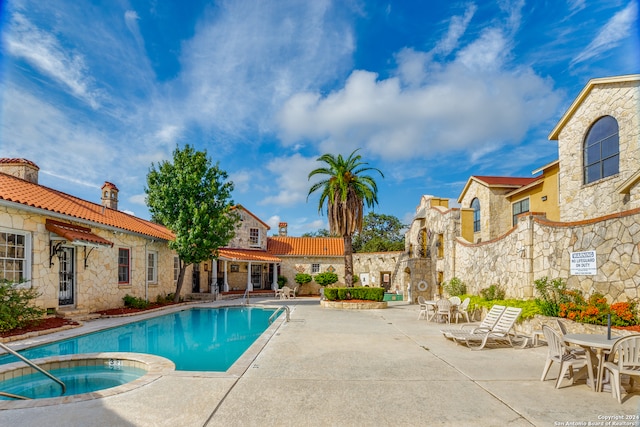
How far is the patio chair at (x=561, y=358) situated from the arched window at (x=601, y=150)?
1096cm

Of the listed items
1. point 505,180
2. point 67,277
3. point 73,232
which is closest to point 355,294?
point 505,180

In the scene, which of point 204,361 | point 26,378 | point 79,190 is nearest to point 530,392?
point 204,361

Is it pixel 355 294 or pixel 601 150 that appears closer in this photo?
pixel 601 150

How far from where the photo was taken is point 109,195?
21.8 m

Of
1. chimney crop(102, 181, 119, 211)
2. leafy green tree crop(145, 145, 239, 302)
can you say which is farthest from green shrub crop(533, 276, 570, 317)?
chimney crop(102, 181, 119, 211)

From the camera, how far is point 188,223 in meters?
19.8

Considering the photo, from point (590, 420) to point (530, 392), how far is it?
3.47 ft

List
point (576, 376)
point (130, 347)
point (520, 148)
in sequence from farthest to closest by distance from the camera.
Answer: point (520, 148), point (130, 347), point (576, 376)

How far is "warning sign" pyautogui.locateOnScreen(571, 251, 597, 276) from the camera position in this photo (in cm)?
959

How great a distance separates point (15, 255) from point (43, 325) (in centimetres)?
234

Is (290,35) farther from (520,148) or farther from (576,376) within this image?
(520,148)

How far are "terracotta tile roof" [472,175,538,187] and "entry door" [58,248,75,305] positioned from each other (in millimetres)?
21391

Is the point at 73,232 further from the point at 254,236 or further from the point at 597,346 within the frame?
the point at 254,236

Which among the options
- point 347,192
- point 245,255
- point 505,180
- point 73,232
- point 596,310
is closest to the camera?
A: point 596,310
